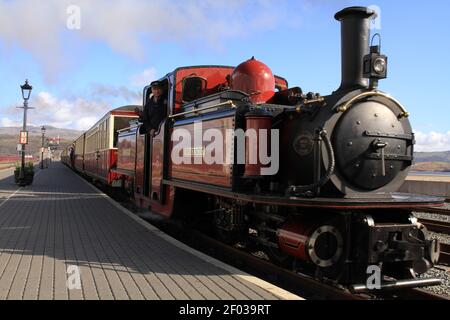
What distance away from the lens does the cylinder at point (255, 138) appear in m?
5.61

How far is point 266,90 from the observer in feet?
22.3

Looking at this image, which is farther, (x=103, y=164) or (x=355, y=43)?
(x=103, y=164)

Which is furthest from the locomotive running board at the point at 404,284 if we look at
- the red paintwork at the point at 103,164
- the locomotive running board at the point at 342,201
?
the red paintwork at the point at 103,164

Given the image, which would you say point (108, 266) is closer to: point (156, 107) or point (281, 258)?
point (281, 258)

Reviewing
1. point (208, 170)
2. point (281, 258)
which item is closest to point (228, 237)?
point (208, 170)

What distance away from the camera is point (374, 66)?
530 cm

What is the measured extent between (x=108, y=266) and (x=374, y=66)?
3.91 metres

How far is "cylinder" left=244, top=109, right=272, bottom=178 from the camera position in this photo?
5.61m

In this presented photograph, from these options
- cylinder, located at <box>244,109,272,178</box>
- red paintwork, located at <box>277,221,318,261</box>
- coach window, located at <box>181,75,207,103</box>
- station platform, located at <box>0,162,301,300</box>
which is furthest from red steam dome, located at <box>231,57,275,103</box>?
station platform, located at <box>0,162,301,300</box>

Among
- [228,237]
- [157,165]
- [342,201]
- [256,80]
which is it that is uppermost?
[256,80]

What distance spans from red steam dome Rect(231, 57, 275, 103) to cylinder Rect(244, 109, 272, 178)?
1.05 metres

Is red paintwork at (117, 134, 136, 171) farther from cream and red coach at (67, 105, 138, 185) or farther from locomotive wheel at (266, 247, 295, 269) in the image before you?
locomotive wheel at (266, 247, 295, 269)

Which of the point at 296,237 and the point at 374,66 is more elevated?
the point at 374,66
